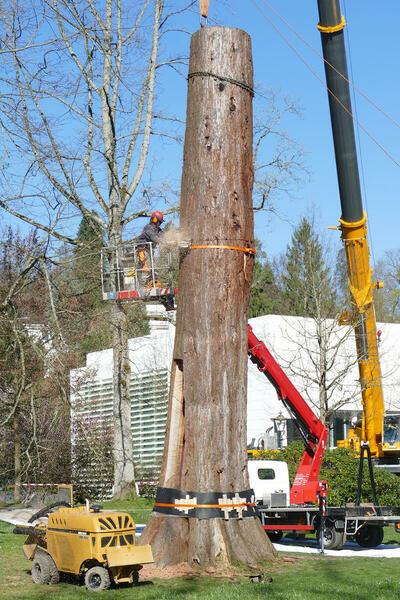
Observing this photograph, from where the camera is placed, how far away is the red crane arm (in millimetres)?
16266

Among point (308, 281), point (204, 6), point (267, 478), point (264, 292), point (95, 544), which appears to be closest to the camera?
point (95, 544)

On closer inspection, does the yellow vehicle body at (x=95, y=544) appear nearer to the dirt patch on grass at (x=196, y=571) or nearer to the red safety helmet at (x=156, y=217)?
the dirt patch on grass at (x=196, y=571)

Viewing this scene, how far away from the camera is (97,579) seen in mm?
9242

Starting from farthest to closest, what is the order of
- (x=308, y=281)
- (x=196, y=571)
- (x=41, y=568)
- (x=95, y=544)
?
(x=308, y=281) → (x=196, y=571) → (x=41, y=568) → (x=95, y=544)

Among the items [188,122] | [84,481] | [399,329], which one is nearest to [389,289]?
[399,329]

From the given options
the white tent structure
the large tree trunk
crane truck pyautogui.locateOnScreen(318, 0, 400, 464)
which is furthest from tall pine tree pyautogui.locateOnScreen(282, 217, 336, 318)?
the large tree trunk

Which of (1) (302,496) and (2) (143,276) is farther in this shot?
(1) (302,496)

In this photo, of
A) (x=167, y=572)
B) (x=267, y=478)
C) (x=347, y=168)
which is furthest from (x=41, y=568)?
(x=347, y=168)

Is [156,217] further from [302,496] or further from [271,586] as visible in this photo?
[271,586]

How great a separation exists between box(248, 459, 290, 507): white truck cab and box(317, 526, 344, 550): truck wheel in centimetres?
171

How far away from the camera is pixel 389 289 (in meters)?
59.1

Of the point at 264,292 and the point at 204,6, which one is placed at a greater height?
the point at 264,292

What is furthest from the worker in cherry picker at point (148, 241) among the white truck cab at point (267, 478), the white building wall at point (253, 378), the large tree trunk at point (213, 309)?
the white building wall at point (253, 378)

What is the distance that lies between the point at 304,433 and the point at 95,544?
8.50 metres
